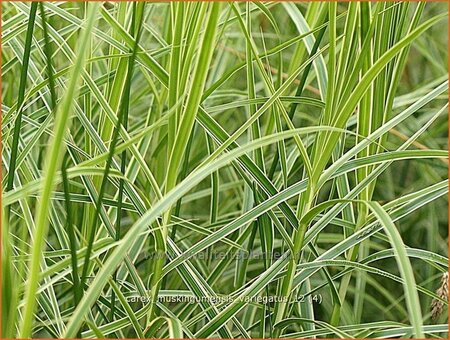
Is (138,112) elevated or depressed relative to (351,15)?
depressed

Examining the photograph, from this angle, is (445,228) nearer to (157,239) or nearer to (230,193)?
(230,193)

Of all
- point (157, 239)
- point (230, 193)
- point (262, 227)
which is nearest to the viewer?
point (157, 239)

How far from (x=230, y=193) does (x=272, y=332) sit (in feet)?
1.64

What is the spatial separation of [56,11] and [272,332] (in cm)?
43

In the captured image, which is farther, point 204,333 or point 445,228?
point 445,228

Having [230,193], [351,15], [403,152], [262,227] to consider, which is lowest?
[230,193]

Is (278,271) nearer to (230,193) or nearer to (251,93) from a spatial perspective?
(251,93)

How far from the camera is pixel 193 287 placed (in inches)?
26.7

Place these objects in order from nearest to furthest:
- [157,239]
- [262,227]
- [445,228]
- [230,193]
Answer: [157,239] → [262,227] → [230,193] → [445,228]

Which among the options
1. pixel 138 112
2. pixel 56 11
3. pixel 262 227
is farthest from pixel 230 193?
pixel 56 11

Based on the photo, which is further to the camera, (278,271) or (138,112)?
(138,112)

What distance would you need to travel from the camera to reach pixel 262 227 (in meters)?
0.74

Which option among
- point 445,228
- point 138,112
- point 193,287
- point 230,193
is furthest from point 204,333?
point 445,228

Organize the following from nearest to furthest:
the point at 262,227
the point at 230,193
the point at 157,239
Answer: the point at 157,239 → the point at 262,227 → the point at 230,193
